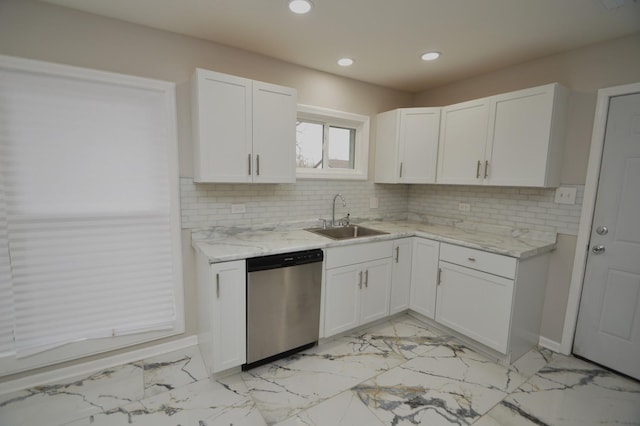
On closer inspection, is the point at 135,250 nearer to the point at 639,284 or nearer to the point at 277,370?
the point at 277,370

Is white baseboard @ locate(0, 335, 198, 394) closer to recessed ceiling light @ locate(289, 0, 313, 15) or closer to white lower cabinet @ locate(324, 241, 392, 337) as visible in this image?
white lower cabinet @ locate(324, 241, 392, 337)

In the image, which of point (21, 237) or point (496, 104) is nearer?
point (21, 237)

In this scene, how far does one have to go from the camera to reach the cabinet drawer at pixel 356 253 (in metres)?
2.36

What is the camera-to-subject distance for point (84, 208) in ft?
6.45

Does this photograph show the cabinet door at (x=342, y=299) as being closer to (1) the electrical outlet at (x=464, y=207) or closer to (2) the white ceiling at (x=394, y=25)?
(1) the electrical outlet at (x=464, y=207)

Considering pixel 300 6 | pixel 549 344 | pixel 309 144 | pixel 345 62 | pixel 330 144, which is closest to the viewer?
pixel 300 6

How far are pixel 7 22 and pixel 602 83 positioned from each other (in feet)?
13.7

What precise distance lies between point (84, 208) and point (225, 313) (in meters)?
1.26

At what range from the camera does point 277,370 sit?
2.13 m

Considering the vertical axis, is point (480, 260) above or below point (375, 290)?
above

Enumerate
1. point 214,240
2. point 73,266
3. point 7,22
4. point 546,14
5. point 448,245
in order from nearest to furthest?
point 7,22, point 546,14, point 73,266, point 214,240, point 448,245

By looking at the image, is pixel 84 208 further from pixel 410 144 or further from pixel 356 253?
pixel 410 144

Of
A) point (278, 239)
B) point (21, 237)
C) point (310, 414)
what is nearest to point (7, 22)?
point (21, 237)

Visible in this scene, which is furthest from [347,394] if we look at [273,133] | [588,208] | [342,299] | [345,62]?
[345,62]
